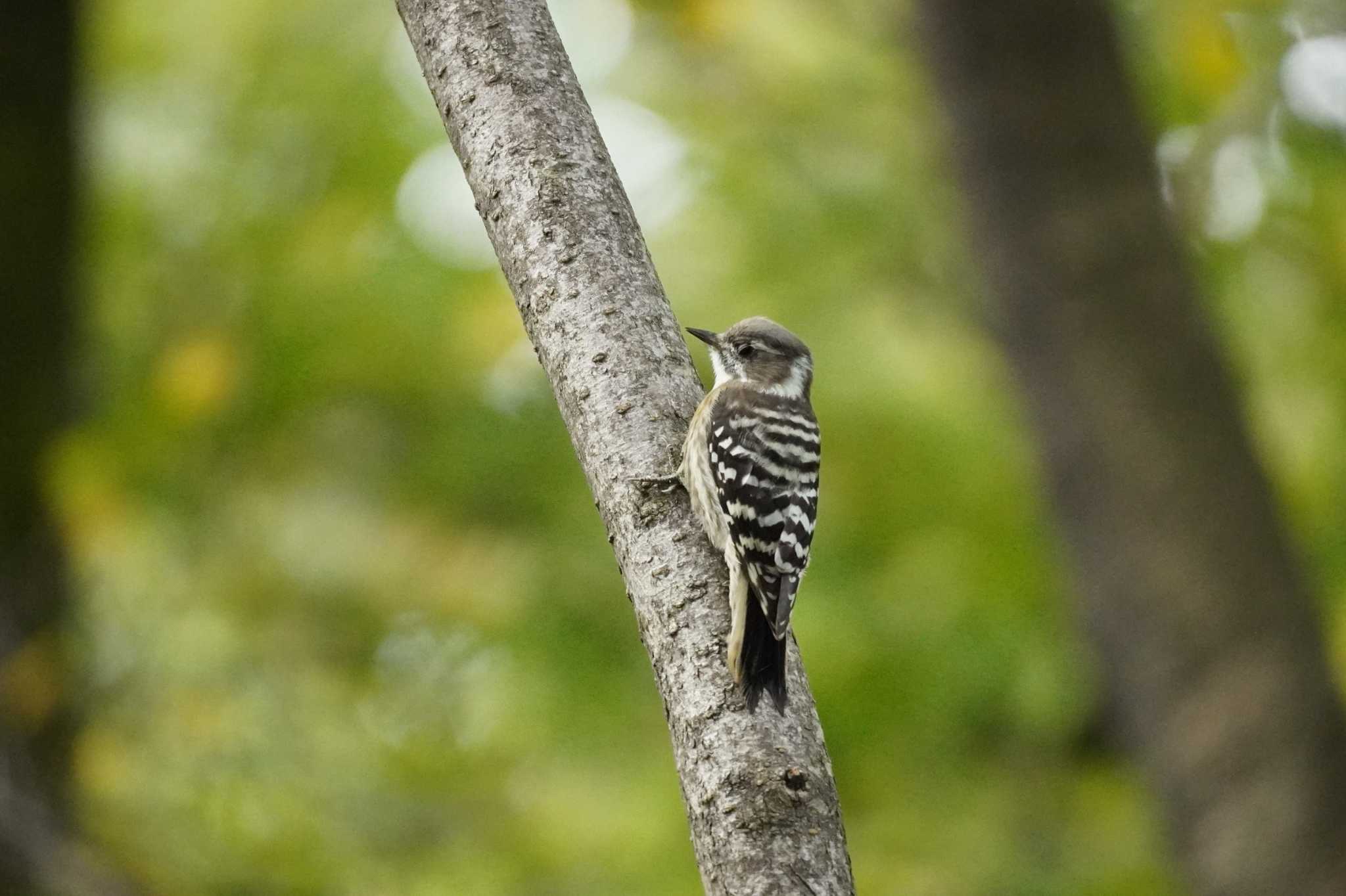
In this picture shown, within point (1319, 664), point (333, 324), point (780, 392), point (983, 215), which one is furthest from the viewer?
point (333, 324)

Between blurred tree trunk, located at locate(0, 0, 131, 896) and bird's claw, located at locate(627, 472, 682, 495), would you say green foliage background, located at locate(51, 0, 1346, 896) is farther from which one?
bird's claw, located at locate(627, 472, 682, 495)

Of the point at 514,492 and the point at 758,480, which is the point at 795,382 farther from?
the point at 514,492

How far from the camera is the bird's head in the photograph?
5301 millimetres

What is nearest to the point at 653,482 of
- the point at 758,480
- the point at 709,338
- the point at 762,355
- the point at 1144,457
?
the point at 758,480

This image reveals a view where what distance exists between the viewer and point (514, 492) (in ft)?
27.2

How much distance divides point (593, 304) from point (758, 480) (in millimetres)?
1640

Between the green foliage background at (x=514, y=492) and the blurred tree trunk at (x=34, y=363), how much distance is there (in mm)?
243

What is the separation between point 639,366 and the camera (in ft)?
9.01

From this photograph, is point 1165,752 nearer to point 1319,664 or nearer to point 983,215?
point 1319,664

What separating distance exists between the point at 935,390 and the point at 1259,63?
9.76 ft

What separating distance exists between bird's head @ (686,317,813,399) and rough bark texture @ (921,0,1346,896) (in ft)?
5.88

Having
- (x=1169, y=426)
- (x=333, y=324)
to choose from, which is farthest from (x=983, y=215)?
(x=333, y=324)

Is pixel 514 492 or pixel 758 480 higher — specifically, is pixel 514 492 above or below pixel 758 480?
above

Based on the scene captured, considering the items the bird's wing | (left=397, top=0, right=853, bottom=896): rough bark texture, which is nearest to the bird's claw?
(left=397, top=0, right=853, bottom=896): rough bark texture
